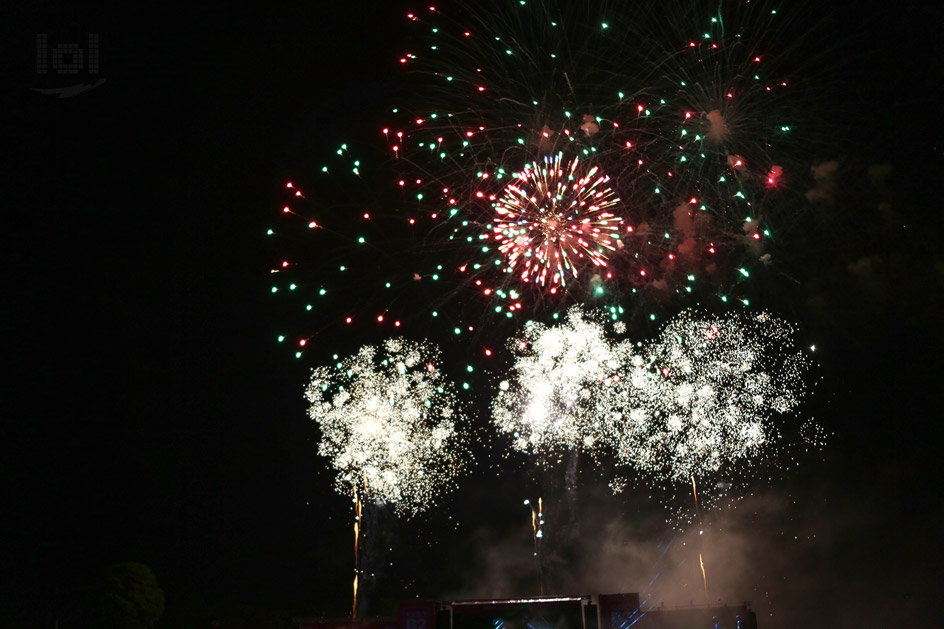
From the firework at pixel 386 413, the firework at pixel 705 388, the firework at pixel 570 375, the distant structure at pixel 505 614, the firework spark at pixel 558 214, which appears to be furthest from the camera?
the firework at pixel 386 413

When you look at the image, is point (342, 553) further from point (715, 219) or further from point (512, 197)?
point (715, 219)

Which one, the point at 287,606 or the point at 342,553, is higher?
the point at 342,553

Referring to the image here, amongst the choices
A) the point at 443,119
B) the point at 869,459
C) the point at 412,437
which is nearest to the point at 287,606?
the point at 412,437

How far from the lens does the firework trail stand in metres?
18.9

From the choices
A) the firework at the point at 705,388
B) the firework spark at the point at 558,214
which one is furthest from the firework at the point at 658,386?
the firework spark at the point at 558,214

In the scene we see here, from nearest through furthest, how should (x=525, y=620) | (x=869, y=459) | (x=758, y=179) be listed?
(x=525, y=620)
(x=758, y=179)
(x=869, y=459)

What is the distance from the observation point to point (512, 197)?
14422 mm

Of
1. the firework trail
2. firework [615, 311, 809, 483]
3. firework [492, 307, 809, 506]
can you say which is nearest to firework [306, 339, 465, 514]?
the firework trail

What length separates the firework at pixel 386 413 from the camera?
18.9 meters

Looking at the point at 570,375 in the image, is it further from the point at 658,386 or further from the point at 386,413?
the point at 386,413

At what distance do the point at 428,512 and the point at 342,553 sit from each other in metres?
3.17

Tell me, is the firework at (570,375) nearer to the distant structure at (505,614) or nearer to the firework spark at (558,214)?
the firework spark at (558,214)

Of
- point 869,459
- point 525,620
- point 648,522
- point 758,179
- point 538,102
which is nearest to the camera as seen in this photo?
point 525,620

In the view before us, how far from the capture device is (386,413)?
738 inches
